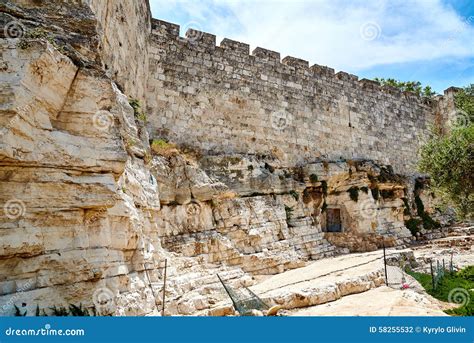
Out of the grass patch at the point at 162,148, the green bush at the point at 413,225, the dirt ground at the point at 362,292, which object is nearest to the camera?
the dirt ground at the point at 362,292

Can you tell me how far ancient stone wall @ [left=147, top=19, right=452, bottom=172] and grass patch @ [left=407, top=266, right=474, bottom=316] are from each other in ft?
23.3

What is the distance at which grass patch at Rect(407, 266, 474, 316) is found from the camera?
6.97 meters

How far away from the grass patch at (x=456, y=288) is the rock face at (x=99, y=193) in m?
4.07

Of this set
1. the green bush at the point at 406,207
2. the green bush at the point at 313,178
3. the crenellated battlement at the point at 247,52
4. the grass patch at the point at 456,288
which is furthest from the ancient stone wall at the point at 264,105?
the grass patch at the point at 456,288

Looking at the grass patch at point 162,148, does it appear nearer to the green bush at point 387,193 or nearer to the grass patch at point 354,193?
the grass patch at point 354,193

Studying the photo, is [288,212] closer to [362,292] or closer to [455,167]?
[362,292]

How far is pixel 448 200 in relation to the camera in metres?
11.7

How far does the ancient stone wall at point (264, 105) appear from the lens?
12961 mm

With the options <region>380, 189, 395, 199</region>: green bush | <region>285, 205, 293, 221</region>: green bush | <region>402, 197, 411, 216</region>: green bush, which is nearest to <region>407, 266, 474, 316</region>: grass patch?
<region>285, 205, 293, 221</region>: green bush

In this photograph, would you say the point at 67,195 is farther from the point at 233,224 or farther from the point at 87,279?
the point at 233,224

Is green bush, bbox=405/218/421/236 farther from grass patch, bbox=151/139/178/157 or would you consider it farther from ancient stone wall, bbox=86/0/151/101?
ancient stone wall, bbox=86/0/151/101

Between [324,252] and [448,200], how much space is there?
443 cm

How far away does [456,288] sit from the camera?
27.7 feet

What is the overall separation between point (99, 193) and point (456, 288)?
26.4 feet
